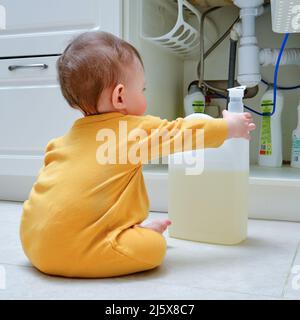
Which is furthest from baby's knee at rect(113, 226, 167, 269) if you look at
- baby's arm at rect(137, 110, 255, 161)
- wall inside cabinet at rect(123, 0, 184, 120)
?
wall inside cabinet at rect(123, 0, 184, 120)

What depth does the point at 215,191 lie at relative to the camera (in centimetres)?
93

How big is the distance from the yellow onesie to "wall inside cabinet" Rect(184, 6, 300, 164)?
90 centimetres

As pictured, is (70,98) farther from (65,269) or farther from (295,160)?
(295,160)

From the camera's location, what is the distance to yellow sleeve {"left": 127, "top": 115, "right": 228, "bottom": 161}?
0.77 m

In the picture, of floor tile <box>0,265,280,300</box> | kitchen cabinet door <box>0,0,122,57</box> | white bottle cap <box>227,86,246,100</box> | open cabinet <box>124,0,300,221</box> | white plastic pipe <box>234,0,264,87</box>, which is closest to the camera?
floor tile <box>0,265,280,300</box>

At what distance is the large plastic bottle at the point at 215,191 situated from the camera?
3.01 ft

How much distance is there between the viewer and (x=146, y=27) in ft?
4.43

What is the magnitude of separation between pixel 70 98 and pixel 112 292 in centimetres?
34

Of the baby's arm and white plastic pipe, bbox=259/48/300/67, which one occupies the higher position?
white plastic pipe, bbox=259/48/300/67

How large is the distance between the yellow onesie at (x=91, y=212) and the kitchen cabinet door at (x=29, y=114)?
59cm

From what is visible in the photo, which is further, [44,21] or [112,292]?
[44,21]

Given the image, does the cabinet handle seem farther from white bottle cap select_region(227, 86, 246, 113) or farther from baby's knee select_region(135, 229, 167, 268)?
baby's knee select_region(135, 229, 167, 268)

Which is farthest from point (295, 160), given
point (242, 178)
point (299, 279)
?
point (299, 279)

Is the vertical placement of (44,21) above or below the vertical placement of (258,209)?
above
